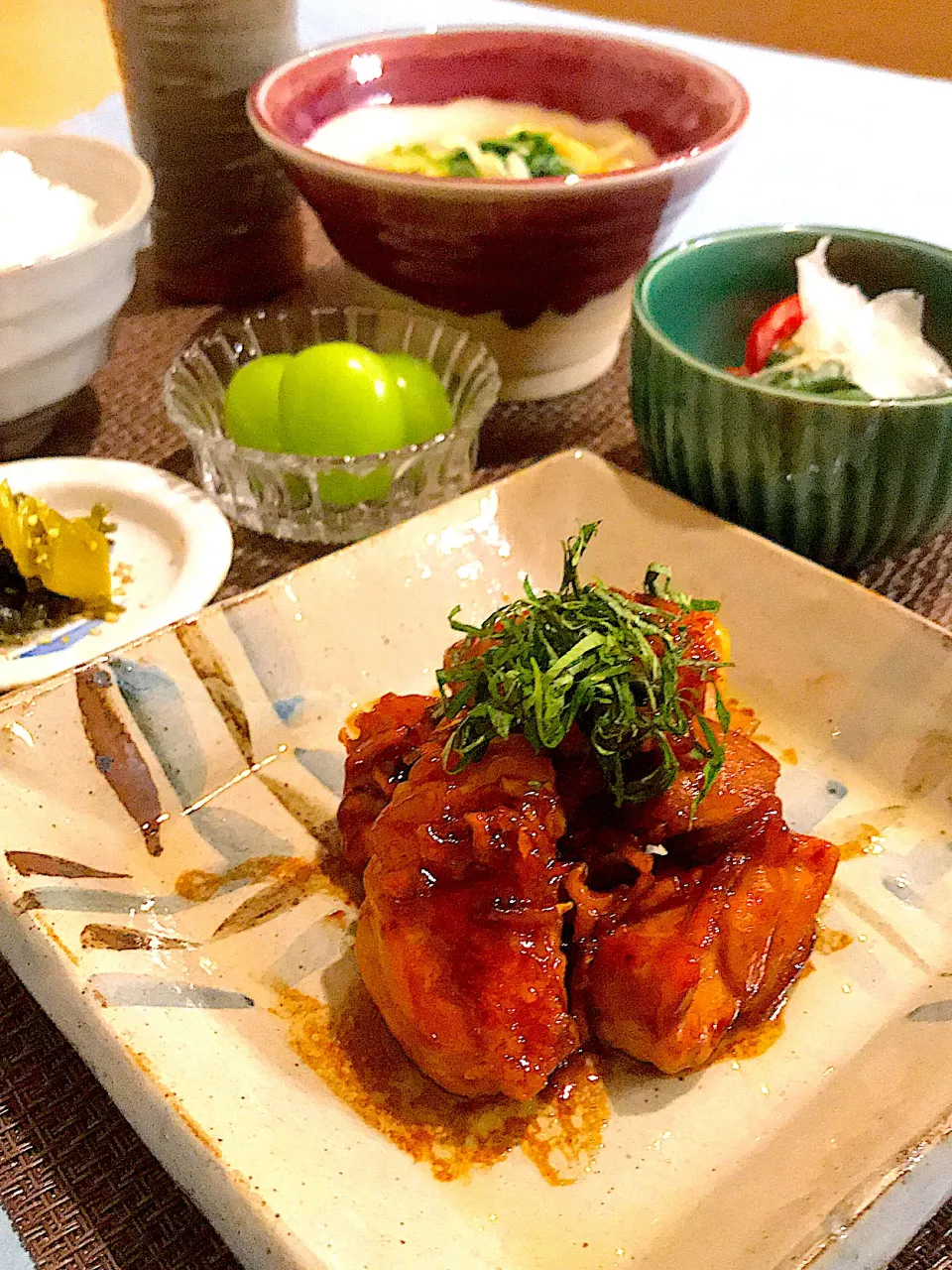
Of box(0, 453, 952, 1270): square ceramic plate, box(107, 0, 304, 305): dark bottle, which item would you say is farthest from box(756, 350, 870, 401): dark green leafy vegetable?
box(107, 0, 304, 305): dark bottle

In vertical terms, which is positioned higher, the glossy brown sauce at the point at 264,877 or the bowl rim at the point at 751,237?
the bowl rim at the point at 751,237

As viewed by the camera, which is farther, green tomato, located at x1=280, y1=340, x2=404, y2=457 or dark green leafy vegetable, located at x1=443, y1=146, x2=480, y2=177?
dark green leafy vegetable, located at x1=443, y1=146, x2=480, y2=177

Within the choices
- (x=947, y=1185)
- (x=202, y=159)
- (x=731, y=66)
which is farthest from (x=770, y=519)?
(x=731, y=66)

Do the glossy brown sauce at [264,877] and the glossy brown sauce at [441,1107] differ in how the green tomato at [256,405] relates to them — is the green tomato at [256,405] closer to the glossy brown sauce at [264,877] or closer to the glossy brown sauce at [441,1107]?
the glossy brown sauce at [264,877]

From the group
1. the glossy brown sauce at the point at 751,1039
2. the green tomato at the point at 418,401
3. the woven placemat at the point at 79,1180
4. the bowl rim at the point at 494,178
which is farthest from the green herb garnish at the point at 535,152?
the glossy brown sauce at the point at 751,1039

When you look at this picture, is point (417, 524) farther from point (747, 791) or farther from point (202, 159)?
point (202, 159)

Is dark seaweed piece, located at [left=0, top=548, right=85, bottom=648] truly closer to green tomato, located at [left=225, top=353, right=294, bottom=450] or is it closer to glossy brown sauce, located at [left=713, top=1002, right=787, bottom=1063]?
green tomato, located at [left=225, top=353, right=294, bottom=450]
